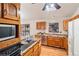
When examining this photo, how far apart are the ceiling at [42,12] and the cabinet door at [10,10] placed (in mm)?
79

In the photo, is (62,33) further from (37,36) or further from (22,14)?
(22,14)

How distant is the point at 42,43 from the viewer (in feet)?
4.95

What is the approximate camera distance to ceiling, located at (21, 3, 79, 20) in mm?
1415

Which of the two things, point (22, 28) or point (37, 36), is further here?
point (37, 36)

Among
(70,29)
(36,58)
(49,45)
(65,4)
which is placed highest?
(65,4)

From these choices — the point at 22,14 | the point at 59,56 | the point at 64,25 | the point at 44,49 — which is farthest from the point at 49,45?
the point at 22,14

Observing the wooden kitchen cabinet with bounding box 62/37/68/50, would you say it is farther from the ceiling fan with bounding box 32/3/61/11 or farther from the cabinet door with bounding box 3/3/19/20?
the cabinet door with bounding box 3/3/19/20

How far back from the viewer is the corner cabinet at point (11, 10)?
1176mm

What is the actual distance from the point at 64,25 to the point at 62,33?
0.38ft

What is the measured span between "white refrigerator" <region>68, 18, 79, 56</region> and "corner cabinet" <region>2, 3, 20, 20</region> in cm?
75

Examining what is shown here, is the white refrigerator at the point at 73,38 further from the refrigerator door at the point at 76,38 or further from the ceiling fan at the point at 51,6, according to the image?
the ceiling fan at the point at 51,6

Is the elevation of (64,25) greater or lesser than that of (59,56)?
greater

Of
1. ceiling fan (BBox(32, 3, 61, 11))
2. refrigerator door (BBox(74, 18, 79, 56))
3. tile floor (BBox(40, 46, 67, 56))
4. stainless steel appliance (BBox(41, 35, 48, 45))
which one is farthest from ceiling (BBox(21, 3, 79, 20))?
tile floor (BBox(40, 46, 67, 56))

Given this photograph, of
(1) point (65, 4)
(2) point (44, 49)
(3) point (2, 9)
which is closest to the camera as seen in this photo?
(3) point (2, 9)
